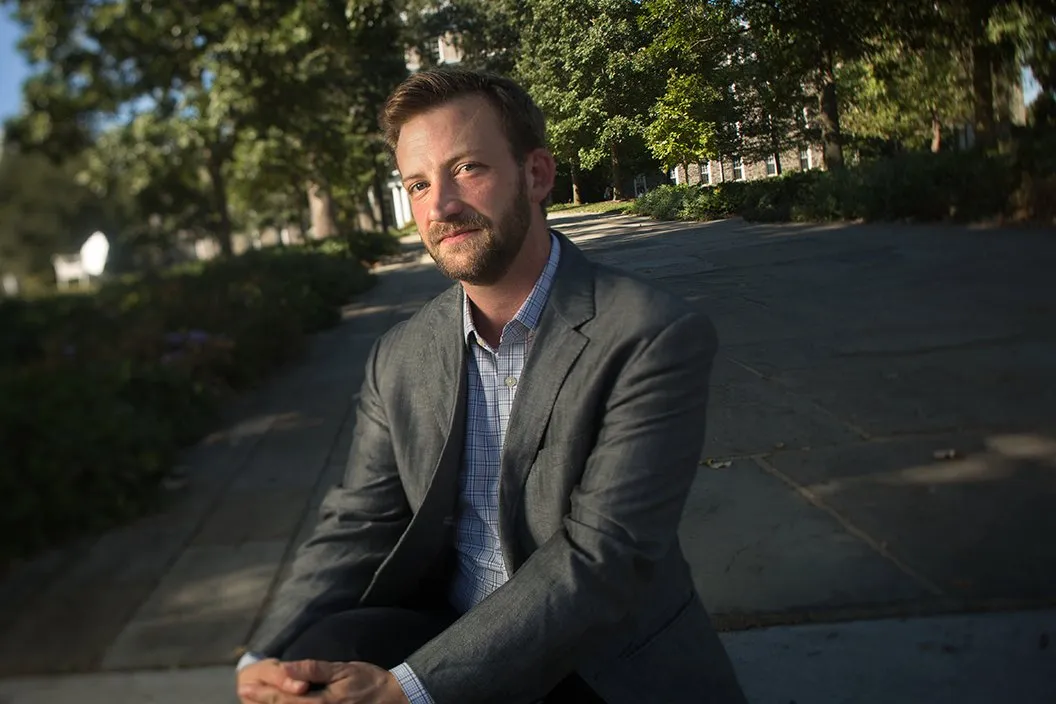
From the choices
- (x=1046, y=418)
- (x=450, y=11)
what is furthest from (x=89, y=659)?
(x=1046, y=418)

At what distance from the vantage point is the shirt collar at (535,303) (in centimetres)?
170

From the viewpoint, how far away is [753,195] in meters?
2.38

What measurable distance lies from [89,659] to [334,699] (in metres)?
2.04

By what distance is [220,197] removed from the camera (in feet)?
13.1

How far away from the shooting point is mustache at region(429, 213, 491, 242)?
1571mm

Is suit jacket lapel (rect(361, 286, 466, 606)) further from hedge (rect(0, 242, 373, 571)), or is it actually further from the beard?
hedge (rect(0, 242, 373, 571))

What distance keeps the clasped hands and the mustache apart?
0.69 m

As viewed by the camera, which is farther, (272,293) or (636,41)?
(272,293)

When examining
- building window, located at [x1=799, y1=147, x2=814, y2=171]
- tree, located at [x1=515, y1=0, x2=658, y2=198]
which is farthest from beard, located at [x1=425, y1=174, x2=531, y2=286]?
building window, located at [x1=799, y1=147, x2=814, y2=171]

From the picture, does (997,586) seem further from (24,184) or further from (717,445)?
(24,184)

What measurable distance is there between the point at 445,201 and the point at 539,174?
0.66 feet

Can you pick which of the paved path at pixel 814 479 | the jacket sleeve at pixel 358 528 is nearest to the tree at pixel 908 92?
the paved path at pixel 814 479

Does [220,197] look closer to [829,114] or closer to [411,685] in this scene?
[829,114]

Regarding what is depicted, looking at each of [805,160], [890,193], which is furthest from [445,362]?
[890,193]
